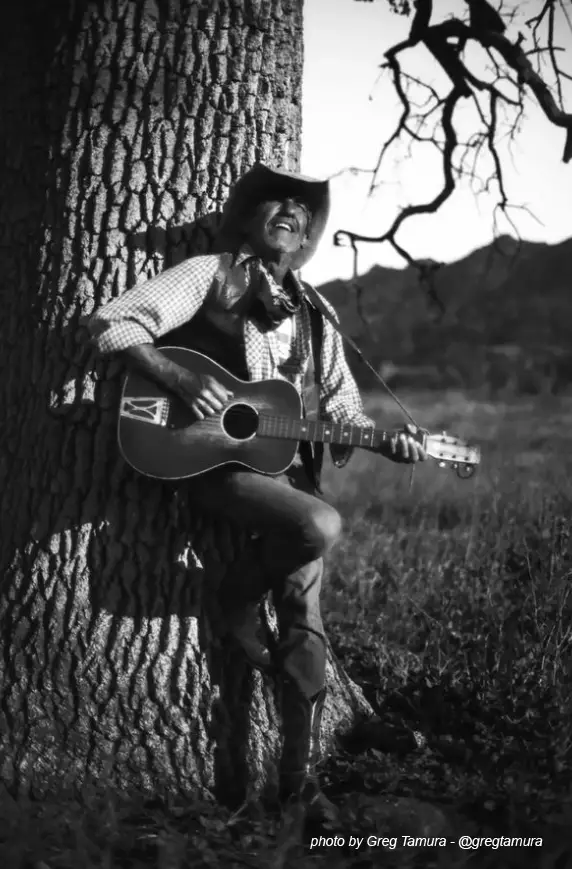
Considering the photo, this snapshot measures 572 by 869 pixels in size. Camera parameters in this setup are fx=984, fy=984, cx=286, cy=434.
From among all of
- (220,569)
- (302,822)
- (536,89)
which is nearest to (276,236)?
(220,569)

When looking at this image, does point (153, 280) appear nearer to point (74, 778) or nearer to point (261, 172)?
point (261, 172)

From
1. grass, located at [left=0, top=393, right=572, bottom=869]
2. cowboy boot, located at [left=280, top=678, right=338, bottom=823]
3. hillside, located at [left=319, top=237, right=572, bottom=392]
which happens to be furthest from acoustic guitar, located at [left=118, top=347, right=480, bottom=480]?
hillside, located at [left=319, top=237, right=572, bottom=392]

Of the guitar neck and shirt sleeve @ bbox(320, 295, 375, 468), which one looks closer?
the guitar neck

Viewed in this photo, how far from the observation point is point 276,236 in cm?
342

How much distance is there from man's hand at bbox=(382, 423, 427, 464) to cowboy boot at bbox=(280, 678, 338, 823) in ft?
2.75

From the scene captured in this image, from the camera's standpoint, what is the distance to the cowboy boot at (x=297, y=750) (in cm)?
322

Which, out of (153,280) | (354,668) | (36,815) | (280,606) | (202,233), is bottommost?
(36,815)

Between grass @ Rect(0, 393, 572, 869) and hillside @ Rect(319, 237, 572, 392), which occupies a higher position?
hillside @ Rect(319, 237, 572, 392)

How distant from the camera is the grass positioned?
3.00 meters

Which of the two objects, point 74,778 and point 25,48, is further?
point 25,48

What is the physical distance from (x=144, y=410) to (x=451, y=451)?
1078mm

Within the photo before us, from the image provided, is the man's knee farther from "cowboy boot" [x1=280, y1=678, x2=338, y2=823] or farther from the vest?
"cowboy boot" [x1=280, y1=678, x2=338, y2=823]

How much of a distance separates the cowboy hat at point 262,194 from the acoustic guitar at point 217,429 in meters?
0.51

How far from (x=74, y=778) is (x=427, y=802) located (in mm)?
1207
